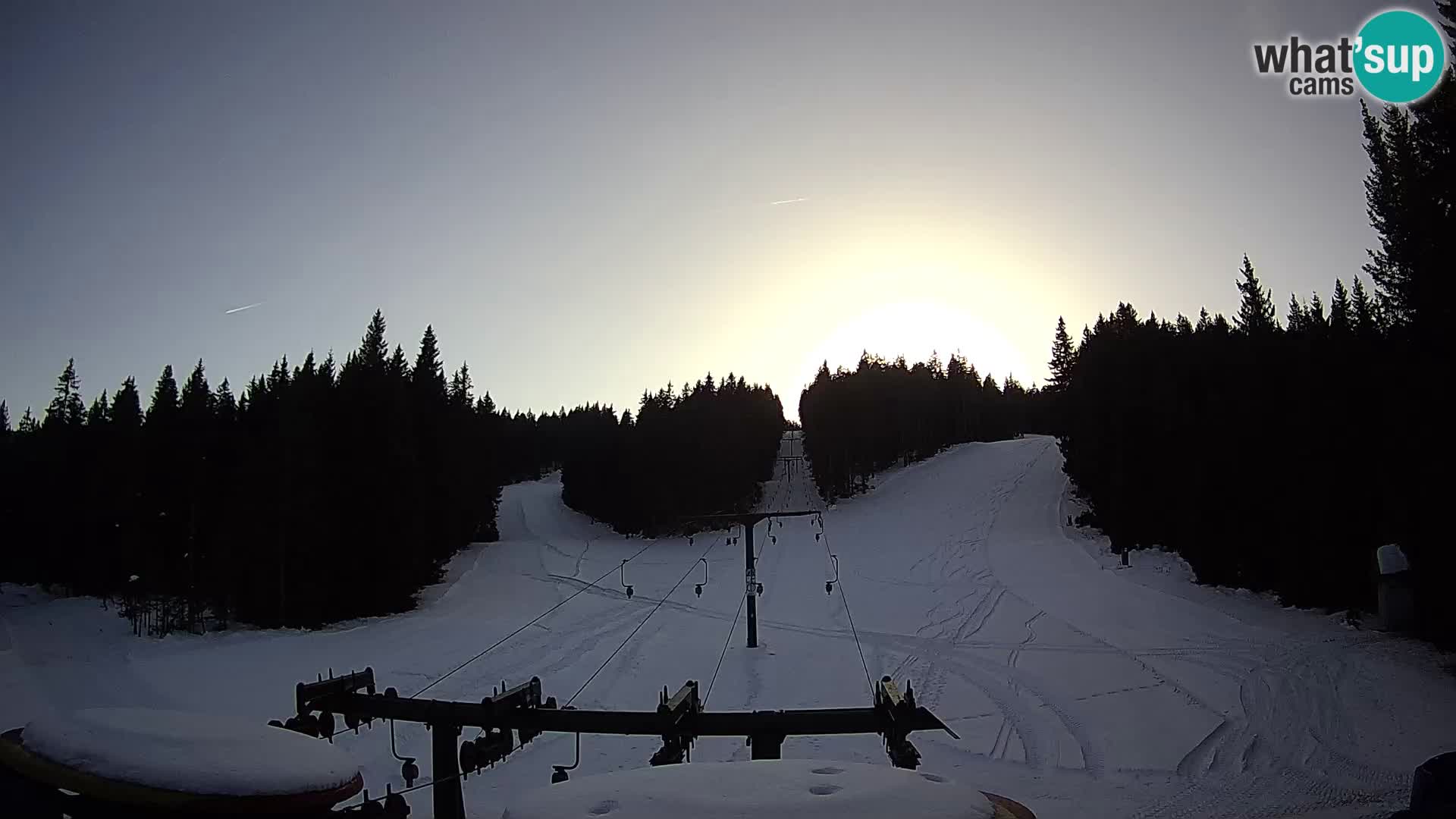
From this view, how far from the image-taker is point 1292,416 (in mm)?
22891

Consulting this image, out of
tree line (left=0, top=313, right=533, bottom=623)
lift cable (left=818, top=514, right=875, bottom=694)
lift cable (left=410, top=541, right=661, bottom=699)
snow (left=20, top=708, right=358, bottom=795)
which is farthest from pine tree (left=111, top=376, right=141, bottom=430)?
snow (left=20, top=708, right=358, bottom=795)

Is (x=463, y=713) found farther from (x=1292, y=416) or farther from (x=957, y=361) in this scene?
(x=957, y=361)

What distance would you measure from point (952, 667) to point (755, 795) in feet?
66.0

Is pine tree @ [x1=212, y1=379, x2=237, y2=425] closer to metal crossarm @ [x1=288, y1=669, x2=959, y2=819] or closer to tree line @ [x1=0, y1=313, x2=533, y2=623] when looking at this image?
tree line @ [x1=0, y1=313, x2=533, y2=623]

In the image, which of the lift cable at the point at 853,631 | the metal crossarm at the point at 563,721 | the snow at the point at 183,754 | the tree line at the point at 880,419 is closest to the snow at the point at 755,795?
the snow at the point at 183,754

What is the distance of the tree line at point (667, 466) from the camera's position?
5478 centimetres

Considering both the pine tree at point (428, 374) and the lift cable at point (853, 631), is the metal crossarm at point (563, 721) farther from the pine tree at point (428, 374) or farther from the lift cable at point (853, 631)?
the pine tree at point (428, 374)

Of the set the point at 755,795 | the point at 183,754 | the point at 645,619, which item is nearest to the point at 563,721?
the point at 183,754

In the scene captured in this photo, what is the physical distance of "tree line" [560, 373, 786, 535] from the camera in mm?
54781

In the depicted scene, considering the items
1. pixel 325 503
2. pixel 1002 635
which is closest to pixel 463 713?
pixel 1002 635

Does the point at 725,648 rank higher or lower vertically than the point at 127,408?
lower

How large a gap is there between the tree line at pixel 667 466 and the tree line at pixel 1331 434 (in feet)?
87.7

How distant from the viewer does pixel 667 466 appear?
5538 centimetres

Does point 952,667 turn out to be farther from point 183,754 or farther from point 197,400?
point 197,400
